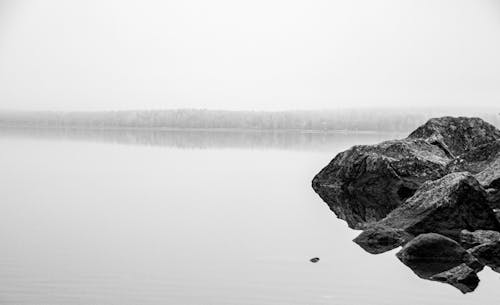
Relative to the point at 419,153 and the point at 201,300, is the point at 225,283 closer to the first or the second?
the point at 201,300

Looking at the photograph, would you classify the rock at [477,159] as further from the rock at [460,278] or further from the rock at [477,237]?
the rock at [460,278]

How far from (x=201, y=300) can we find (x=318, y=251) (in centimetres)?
469

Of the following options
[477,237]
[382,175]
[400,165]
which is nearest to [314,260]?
[477,237]

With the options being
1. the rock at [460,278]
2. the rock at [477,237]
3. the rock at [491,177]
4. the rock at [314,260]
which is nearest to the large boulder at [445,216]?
the rock at [477,237]

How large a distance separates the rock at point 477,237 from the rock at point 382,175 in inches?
198

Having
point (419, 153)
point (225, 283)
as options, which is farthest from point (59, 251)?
point (419, 153)

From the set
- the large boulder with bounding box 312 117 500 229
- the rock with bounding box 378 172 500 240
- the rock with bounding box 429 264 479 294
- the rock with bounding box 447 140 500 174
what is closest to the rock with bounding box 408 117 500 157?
the large boulder with bounding box 312 117 500 229

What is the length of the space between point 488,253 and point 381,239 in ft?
7.65

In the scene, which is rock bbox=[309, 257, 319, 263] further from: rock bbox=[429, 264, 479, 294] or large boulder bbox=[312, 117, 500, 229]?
large boulder bbox=[312, 117, 500, 229]

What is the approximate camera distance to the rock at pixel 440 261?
11125 millimetres

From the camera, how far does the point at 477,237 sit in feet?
46.0

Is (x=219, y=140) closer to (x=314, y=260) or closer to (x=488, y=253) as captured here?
(x=314, y=260)

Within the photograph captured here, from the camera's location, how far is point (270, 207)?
22.2m

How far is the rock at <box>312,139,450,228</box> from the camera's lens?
830 inches
